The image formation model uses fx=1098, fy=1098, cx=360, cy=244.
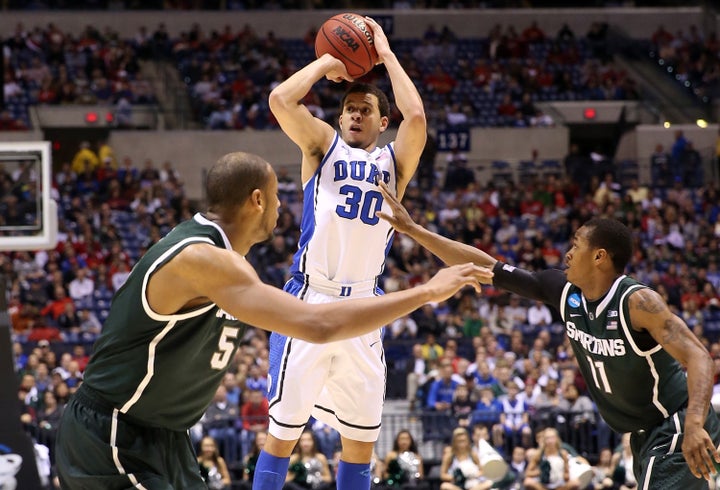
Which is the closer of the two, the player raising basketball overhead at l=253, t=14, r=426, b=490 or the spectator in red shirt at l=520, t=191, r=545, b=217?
the player raising basketball overhead at l=253, t=14, r=426, b=490

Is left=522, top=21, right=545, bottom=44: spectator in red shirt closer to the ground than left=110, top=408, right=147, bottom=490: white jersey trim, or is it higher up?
higher up

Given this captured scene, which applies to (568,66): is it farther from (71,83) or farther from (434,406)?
(434,406)

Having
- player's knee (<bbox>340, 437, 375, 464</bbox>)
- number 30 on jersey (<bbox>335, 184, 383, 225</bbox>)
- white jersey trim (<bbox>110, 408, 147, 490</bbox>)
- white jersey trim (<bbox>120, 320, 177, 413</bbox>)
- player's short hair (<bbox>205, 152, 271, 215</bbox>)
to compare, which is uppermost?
player's short hair (<bbox>205, 152, 271, 215</bbox>)

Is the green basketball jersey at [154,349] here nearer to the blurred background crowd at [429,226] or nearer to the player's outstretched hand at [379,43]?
the player's outstretched hand at [379,43]

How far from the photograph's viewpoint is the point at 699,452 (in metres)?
5.42

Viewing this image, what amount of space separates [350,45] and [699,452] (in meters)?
3.17

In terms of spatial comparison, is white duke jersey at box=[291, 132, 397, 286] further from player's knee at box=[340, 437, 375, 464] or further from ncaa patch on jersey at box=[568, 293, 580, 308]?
ncaa patch on jersey at box=[568, 293, 580, 308]

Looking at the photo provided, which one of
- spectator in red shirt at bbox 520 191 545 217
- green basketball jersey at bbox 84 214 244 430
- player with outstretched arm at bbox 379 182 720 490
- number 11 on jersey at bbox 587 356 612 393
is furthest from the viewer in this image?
→ spectator in red shirt at bbox 520 191 545 217

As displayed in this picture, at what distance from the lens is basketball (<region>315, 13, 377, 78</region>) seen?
680 centimetres

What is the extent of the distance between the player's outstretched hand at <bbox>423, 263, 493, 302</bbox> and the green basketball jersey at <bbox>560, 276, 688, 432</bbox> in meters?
1.77

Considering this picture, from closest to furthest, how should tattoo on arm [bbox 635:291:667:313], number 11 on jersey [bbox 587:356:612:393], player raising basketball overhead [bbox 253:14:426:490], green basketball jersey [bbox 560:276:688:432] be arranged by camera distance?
tattoo on arm [bbox 635:291:667:313] < green basketball jersey [bbox 560:276:688:432] < number 11 on jersey [bbox 587:356:612:393] < player raising basketball overhead [bbox 253:14:426:490]

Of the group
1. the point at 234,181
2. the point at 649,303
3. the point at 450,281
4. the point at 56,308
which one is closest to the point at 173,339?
the point at 234,181

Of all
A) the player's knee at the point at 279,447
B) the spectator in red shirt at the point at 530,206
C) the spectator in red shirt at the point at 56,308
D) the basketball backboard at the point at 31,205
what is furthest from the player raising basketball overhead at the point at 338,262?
the spectator in red shirt at the point at 530,206

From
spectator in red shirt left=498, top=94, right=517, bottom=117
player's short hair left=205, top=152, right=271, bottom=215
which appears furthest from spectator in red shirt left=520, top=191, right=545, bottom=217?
player's short hair left=205, top=152, right=271, bottom=215
